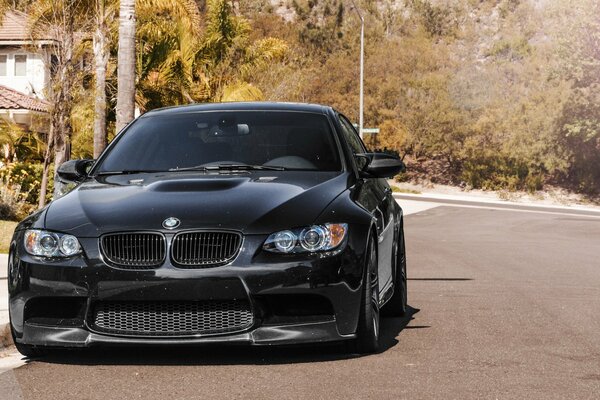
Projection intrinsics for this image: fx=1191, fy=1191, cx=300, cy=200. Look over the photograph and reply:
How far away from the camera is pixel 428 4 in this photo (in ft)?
315

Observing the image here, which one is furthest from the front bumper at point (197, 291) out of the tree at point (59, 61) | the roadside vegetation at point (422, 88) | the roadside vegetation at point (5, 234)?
the roadside vegetation at point (422, 88)

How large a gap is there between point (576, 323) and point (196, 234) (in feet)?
12.9

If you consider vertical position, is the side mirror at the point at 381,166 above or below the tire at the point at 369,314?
above

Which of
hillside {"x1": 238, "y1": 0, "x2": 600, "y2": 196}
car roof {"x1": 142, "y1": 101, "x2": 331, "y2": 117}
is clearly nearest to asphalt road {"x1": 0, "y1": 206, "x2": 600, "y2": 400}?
car roof {"x1": 142, "y1": 101, "x2": 331, "y2": 117}

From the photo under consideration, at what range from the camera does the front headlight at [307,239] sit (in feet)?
21.9

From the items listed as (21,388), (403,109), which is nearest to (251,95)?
(403,109)

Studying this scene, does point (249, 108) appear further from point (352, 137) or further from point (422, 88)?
point (422, 88)

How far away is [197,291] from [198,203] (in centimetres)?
59

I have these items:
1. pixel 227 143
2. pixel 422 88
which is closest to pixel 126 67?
pixel 227 143

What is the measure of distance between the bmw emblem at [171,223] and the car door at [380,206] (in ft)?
4.19

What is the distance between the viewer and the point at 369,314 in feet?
23.4

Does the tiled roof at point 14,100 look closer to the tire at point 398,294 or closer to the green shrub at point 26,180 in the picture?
the green shrub at point 26,180

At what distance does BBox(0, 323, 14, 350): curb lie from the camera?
7.81 meters

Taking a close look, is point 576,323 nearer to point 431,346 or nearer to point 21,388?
point 431,346
